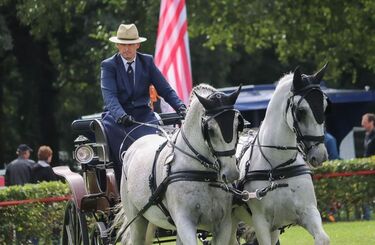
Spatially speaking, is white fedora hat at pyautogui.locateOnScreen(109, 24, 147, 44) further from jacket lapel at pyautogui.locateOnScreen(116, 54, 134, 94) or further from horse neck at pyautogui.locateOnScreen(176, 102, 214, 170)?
horse neck at pyautogui.locateOnScreen(176, 102, 214, 170)

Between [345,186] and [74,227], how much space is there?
8.49m

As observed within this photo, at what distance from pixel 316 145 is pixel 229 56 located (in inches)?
1042

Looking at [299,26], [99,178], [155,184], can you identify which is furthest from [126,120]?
[299,26]

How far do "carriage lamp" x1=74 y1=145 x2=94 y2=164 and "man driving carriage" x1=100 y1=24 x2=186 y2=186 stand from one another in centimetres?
35

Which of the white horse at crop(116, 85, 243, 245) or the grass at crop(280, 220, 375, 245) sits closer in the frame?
the white horse at crop(116, 85, 243, 245)

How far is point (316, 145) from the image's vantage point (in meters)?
9.43

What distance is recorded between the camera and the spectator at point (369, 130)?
778 inches

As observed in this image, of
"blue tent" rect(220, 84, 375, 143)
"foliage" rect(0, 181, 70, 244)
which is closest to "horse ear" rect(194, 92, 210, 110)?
"foliage" rect(0, 181, 70, 244)

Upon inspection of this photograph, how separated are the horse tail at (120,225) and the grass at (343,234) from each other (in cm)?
→ 476

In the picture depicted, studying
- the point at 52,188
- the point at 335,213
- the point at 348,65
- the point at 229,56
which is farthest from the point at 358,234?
the point at 229,56

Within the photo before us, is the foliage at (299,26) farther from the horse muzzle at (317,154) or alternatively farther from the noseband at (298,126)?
the horse muzzle at (317,154)

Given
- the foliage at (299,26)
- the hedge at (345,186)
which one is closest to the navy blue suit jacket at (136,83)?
the hedge at (345,186)

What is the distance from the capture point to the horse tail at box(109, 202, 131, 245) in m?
10.8

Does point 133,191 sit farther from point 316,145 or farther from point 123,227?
point 316,145
